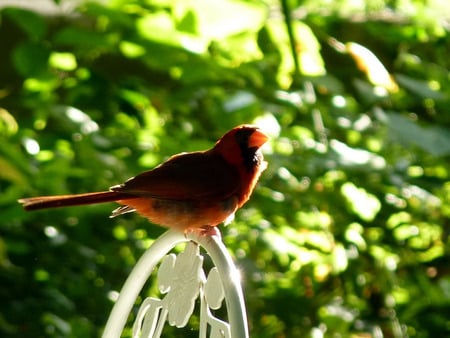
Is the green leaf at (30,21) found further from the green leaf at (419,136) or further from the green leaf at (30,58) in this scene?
the green leaf at (419,136)

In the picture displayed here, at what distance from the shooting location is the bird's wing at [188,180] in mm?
1559

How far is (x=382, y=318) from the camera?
2.67 metres

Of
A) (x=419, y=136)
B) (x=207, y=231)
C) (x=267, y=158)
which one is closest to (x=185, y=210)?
(x=207, y=231)

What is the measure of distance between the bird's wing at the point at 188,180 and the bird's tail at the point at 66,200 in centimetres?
3

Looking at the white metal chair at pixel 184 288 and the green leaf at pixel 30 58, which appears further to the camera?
the green leaf at pixel 30 58

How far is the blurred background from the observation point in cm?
221

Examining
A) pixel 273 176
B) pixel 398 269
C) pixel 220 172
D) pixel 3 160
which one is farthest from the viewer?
pixel 398 269

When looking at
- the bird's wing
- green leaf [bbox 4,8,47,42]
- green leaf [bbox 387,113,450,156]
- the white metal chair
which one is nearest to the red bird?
the bird's wing

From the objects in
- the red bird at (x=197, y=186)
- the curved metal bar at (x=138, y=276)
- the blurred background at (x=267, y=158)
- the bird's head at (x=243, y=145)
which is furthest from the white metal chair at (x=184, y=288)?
the blurred background at (x=267, y=158)

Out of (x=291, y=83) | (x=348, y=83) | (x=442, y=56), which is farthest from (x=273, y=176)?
(x=442, y=56)

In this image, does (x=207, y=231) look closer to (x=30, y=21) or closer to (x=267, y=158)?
(x=267, y=158)

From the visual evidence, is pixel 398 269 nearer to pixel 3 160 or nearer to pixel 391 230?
pixel 391 230

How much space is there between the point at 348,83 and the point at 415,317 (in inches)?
28.1

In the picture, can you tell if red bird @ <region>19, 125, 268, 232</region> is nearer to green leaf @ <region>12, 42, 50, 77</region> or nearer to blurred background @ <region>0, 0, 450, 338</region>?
blurred background @ <region>0, 0, 450, 338</region>
